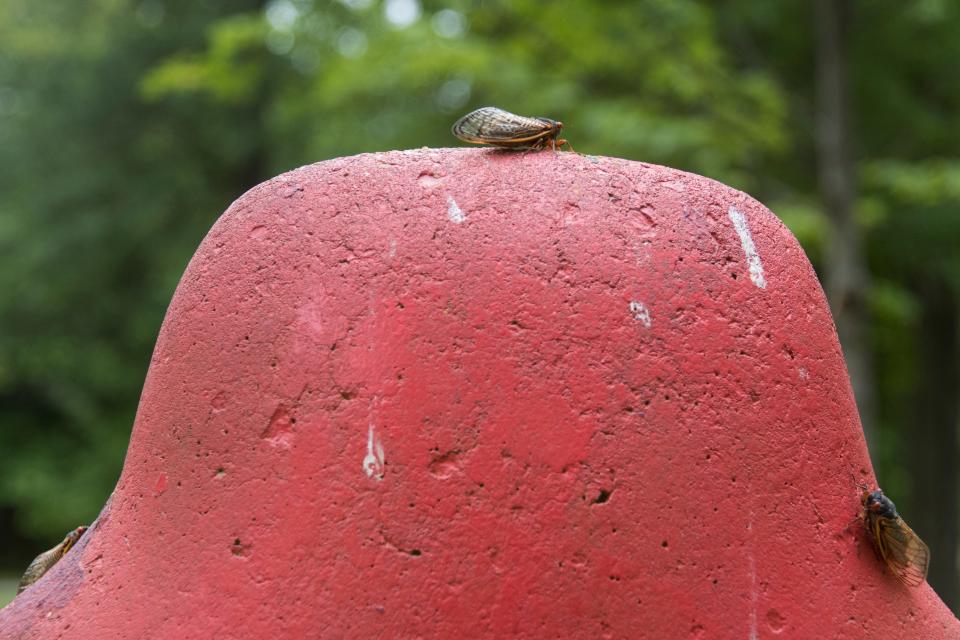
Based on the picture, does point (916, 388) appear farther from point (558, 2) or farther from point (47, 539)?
point (47, 539)

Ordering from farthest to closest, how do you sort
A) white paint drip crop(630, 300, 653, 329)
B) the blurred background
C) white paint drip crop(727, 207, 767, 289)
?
the blurred background < white paint drip crop(727, 207, 767, 289) < white paint drip crop(630, 300, 653, 329)

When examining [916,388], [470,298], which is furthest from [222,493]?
[916,388]

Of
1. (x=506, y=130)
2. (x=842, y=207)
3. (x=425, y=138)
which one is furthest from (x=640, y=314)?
(x=425, y=138)

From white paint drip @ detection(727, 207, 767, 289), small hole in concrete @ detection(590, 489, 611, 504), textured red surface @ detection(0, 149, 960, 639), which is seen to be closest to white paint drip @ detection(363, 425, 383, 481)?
textured red surface @ detection(0, 149, 960, 639)

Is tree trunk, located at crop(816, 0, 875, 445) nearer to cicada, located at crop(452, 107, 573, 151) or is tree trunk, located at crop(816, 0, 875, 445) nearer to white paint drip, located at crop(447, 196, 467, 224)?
cicada, located at crop(452, 107, 573, 151)

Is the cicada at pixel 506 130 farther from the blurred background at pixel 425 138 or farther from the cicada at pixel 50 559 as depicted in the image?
the blurred background at pixel 425 138

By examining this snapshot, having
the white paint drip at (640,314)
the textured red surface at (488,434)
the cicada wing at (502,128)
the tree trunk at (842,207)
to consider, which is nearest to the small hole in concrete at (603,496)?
the textured red surface at (488,434)

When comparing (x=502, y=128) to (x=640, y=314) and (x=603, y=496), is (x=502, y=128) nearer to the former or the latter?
(x=640, y=314)
